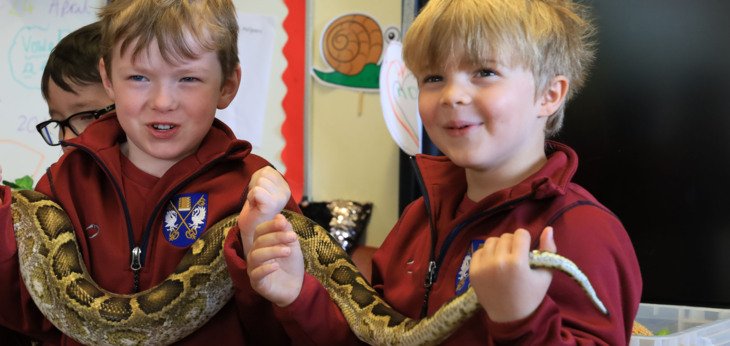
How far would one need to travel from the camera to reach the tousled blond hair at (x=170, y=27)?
5.21ft

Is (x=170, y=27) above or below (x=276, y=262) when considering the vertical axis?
above

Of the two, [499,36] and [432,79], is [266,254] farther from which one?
[499,36]

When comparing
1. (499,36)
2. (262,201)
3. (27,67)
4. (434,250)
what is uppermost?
(499,36)

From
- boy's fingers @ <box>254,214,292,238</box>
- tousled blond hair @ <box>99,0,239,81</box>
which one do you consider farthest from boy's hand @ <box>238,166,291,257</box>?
tousled blond hair @ <box>99,0,239,81</box>

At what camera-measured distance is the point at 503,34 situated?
131 cm

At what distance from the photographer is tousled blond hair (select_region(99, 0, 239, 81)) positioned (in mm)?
1589

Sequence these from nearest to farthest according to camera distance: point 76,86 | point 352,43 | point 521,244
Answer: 1. point 521,244
2. point 76,86
3. point 352,43

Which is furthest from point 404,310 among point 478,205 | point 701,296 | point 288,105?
point 288,105

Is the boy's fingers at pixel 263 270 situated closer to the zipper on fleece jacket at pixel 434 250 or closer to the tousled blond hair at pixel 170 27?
the zipper on fleece jacket at pixel 434 250

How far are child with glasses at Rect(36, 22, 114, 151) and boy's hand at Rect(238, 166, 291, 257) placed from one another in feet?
2.91

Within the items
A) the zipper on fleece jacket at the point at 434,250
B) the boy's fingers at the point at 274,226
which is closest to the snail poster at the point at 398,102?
the zipper on fleece jacket at the point at 434,250

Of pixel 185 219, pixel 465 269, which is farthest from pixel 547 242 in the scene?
pixel 185 219

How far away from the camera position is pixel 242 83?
3596mm

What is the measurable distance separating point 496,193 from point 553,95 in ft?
0.72
